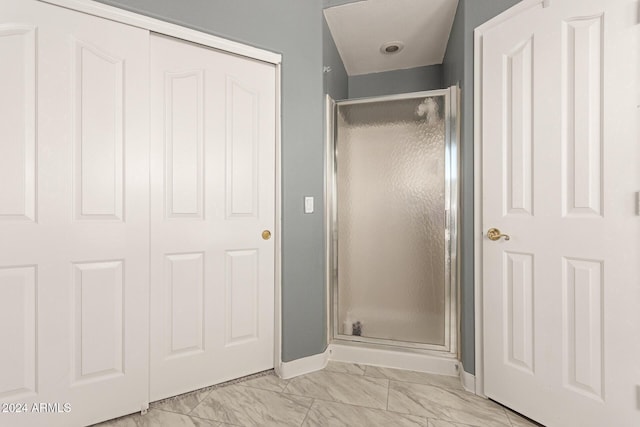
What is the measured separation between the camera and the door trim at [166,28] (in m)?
1.40

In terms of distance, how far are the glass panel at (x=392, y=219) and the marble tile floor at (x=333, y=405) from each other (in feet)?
1.27

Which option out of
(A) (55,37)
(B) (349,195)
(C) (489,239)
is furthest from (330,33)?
(C) (489,239)

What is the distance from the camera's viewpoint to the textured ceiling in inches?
81.7

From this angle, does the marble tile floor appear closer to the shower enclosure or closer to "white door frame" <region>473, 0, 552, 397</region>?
"white door frame" <region>473, 0, 552, 397</region>

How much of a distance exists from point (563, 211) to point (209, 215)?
6.07 feet

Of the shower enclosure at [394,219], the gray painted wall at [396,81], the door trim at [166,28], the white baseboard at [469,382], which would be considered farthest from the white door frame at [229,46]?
the gray painted wall at [396,81]

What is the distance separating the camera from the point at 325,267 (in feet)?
7.04

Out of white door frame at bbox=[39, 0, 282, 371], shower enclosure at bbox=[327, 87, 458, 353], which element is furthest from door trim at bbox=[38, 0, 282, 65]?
shower enclosure at bbox=[327, 87, 458, 353]

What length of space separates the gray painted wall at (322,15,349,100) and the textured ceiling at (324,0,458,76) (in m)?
0.07

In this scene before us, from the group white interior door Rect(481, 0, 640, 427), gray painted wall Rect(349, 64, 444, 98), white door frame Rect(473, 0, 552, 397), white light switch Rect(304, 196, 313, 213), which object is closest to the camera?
white interior door Rect(481, 0, 640, 427)

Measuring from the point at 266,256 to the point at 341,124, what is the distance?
3.76ft

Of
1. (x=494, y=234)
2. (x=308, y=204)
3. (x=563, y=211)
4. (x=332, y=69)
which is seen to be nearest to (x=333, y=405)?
(x=308, y=204)

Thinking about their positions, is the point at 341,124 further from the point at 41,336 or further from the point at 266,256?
the point at 41,336

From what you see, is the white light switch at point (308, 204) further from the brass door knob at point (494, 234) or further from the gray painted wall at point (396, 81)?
the gray painted wall at point (396, 81)
